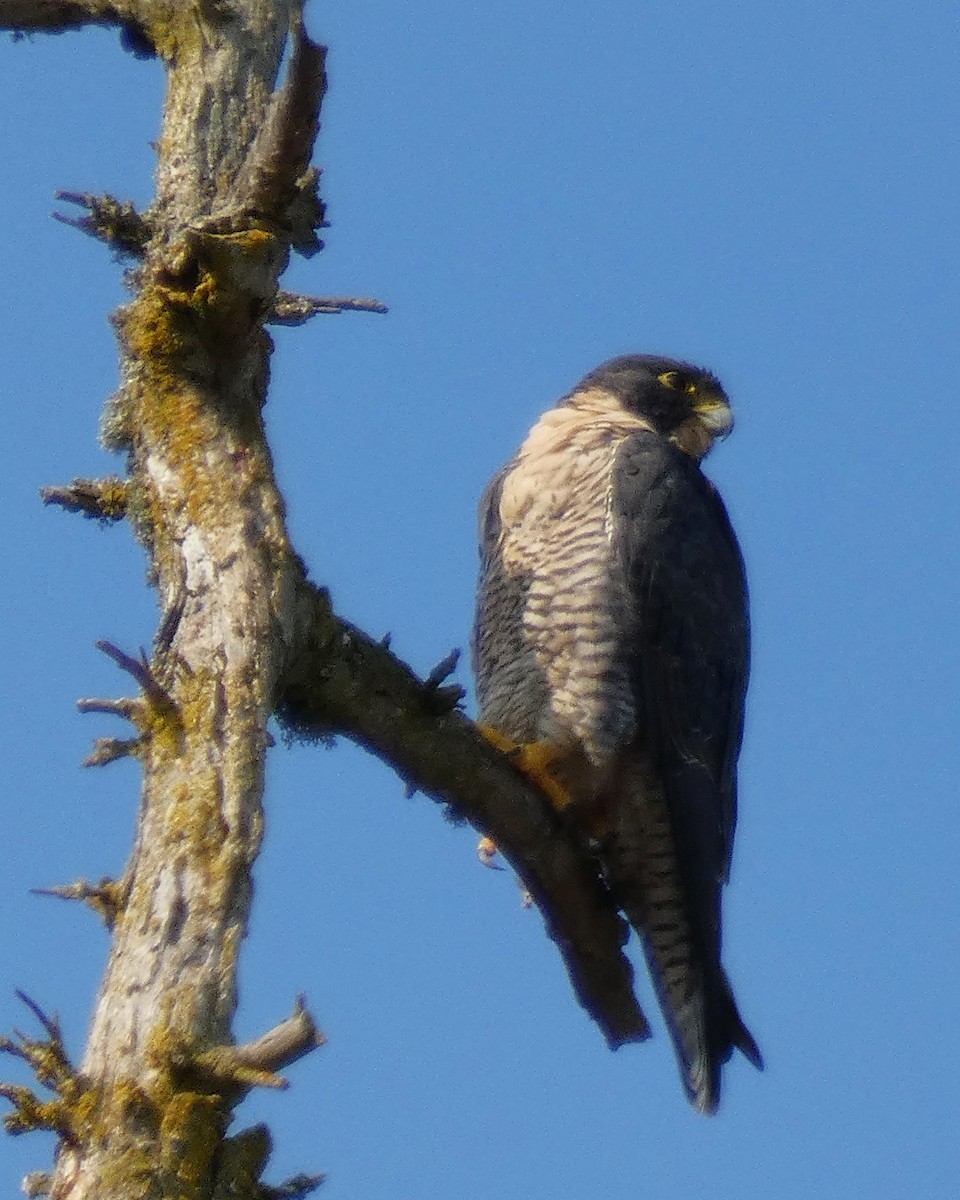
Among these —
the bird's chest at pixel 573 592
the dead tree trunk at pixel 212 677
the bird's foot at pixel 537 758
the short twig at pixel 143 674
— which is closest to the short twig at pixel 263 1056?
the dead tree trunk at pixel 212 677

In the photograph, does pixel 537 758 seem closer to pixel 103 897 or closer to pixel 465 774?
pixel 465 774

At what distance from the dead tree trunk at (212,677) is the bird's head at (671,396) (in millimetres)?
2000

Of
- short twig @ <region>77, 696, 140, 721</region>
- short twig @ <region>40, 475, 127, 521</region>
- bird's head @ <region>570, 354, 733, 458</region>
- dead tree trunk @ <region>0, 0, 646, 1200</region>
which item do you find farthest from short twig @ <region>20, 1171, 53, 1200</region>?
bird's head @ <region>570, 354, 733, 458</region>

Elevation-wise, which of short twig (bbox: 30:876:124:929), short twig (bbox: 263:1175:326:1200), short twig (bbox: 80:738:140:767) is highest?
short twig (bbox: 80:738:140:767)

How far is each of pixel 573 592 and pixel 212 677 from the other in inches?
87.3

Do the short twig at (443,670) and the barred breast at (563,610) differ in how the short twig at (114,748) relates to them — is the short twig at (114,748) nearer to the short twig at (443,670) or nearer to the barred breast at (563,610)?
the short twig at (443,670)

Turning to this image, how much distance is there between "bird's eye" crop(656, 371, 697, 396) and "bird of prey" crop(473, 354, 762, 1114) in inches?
22.8

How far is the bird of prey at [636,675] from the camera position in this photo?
16.8 feet

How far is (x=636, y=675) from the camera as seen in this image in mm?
5281

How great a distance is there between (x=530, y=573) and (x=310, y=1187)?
288 centimetres

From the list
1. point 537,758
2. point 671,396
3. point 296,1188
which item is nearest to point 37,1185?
point 296,1188

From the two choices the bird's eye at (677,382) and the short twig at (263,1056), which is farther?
the bird's eye at (677,382)

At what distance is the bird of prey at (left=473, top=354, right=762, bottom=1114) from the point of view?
5.13 m

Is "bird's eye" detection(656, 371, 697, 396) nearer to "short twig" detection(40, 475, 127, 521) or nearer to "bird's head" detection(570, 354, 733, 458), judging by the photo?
"bird's head" detection(570, 354, 733, 458)
